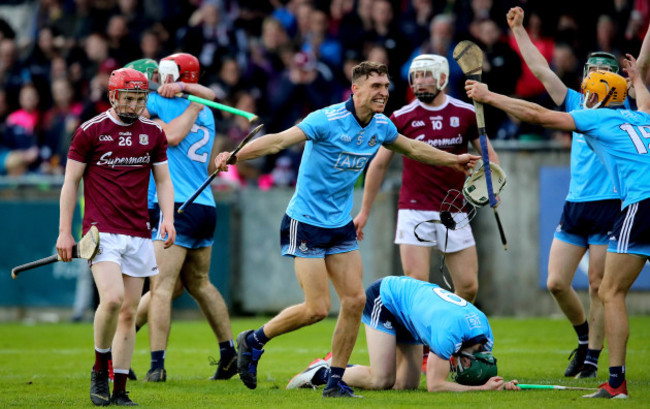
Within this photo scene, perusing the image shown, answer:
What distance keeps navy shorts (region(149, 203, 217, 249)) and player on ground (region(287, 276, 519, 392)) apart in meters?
1.65

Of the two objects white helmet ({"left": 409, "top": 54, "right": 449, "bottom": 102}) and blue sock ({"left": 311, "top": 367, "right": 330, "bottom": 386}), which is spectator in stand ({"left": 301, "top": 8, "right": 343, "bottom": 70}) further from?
blue sock ({"left": 311, "top": 367, "right": 330, "bottom": 386})

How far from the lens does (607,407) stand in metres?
6.55

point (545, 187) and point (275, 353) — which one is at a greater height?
point (545, 187)

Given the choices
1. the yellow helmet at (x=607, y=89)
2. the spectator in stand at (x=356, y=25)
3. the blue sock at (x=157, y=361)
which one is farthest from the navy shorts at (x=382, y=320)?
the spectator in stand at (x=356, y=25)

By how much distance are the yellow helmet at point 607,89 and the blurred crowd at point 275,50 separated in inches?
261

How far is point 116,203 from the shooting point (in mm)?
7219

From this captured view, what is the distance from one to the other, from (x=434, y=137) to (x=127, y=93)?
3144 millimetres

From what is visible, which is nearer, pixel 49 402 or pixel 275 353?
pixel 49 402

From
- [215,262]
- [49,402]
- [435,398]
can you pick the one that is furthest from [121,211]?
[215,262]

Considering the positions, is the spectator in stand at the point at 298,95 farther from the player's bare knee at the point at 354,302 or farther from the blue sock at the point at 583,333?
the player's bare knee at the point at 354,302

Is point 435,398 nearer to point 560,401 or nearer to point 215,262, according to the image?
point 560,401

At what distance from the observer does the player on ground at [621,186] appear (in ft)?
22.8

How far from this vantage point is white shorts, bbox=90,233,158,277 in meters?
7.10

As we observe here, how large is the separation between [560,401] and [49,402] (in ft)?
12.0
